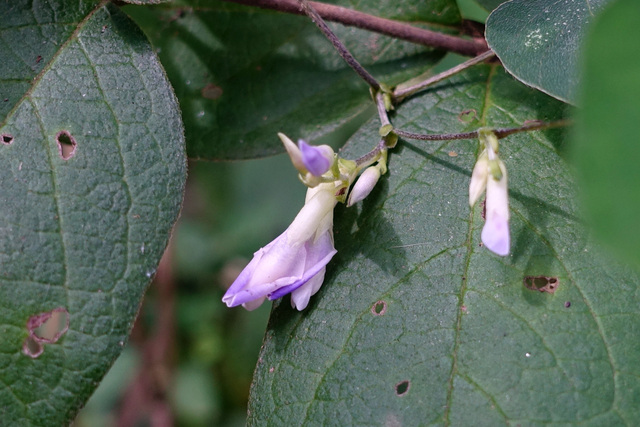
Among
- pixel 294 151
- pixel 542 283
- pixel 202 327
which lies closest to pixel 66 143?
pixel 294 151

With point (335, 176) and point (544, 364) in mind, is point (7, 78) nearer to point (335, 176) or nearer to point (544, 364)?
point (335, 176)

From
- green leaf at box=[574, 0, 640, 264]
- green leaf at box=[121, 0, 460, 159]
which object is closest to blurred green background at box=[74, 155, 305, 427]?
green leaf at box=[121, 0, 460, 159]

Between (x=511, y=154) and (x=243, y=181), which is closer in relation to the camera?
(x=511, y=154)

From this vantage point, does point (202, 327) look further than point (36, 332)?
Yes

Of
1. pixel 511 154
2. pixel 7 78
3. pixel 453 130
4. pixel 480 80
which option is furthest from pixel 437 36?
pixel 7 78

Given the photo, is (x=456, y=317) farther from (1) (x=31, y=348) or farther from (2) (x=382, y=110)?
(1) (x=31, y=348)

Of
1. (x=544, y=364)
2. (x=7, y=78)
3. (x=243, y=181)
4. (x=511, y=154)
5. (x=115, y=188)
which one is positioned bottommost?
(x=243, y=181)
